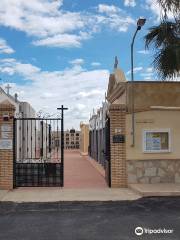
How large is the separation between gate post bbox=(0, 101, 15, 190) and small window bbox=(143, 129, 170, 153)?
14.2ft

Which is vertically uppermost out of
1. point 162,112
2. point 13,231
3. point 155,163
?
point 162,112

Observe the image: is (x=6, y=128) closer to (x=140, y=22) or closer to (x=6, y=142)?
(x=6, y=142)

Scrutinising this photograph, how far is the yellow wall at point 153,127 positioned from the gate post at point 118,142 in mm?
189

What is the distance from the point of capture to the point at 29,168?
49.5 ft

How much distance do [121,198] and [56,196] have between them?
5.97 feet

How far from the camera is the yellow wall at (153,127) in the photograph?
15.2m

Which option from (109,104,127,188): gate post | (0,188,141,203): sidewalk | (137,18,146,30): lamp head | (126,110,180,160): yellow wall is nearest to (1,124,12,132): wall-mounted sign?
(0,188,141,203): sidewalk

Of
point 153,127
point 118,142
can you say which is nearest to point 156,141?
point 153,127

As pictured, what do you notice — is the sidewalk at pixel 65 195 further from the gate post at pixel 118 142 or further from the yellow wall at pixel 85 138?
the yellow wall at pixel 85 138

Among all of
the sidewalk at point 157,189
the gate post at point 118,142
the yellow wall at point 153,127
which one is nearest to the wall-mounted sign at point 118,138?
the gate post at point 118,142

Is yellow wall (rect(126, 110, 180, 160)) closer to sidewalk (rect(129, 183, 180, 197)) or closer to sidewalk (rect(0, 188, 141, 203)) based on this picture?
sidewalk (rect(129, 183, 180, 197))

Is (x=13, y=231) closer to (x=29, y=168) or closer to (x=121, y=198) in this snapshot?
(x=121, y=198)

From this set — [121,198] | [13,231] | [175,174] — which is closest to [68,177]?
[175,174]

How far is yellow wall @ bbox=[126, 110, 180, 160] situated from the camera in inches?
599
